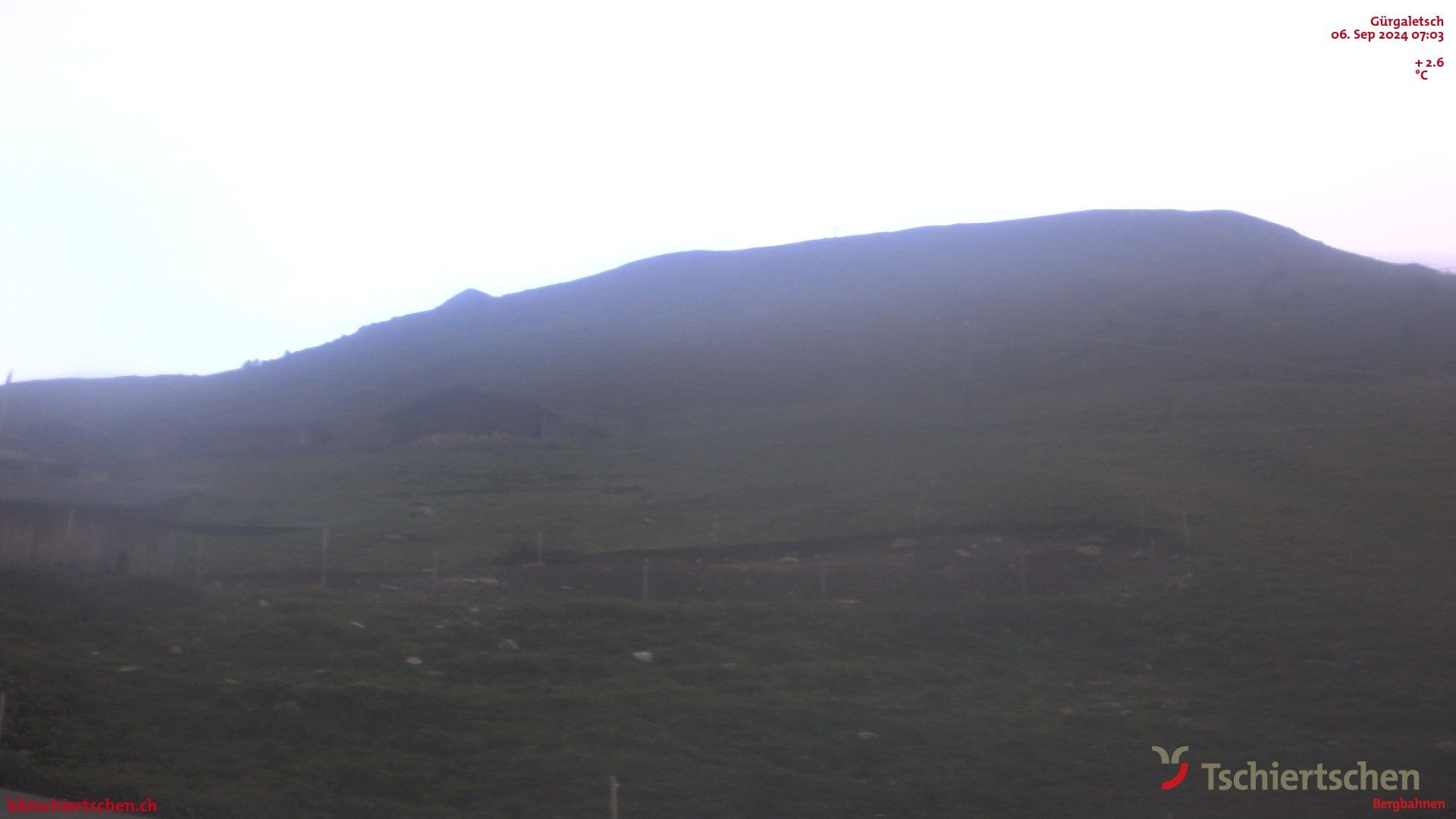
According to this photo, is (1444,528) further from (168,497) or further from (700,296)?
(700,296)

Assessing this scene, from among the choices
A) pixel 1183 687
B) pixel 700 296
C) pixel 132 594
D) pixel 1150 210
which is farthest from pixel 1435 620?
pixel 1150 210

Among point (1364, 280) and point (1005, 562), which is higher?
point (1364, 280)

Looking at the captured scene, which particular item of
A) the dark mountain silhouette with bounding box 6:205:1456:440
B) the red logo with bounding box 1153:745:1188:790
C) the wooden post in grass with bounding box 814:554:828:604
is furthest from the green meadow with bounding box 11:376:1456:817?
the dark mountain silhouette with bounding box 6:205:1456:440

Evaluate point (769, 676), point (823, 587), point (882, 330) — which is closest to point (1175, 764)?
point (769, 676)

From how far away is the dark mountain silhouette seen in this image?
241 feet

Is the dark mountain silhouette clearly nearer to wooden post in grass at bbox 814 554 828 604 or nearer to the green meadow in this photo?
the green meadow

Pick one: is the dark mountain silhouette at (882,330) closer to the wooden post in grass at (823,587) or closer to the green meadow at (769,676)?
the green meadow at (769,676)

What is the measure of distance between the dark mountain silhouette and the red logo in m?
48.4

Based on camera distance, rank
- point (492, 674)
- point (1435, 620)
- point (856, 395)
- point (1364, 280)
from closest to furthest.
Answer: point (492, 674), point (1435, 620), point (856, 395), point (1364, 280)

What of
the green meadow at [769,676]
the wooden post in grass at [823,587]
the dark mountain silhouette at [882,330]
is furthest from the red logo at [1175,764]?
the dark mountain silhouette at [882,330]

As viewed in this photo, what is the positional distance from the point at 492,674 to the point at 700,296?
98.6m

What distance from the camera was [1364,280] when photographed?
85062 millimetres

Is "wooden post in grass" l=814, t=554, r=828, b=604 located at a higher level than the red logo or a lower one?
higher

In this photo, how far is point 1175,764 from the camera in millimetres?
13938
